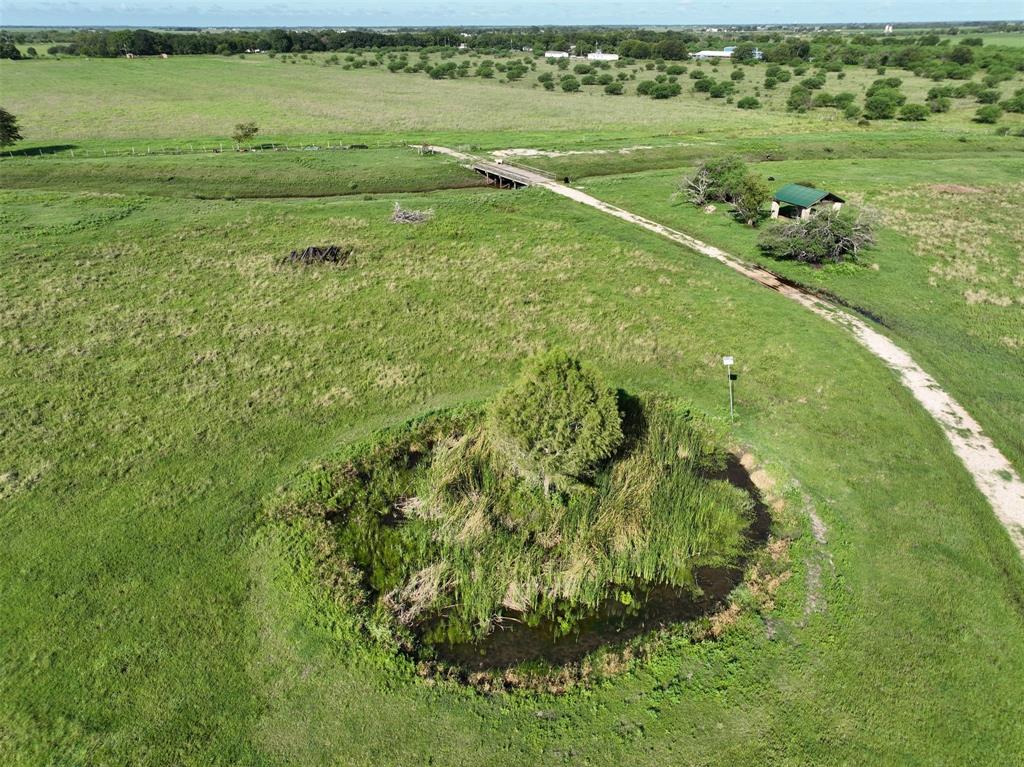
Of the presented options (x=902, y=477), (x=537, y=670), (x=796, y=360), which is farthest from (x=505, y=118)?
(x=537, y=670)

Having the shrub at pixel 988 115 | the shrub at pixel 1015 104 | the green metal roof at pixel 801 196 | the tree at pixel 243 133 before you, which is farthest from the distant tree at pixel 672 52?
the green metal roof at pixel 801 196

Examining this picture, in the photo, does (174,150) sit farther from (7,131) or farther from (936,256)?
(936,256)

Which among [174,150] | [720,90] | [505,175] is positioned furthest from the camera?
[720,90]

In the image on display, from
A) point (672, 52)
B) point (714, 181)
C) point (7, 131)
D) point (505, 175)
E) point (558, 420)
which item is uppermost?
point (672, 52)

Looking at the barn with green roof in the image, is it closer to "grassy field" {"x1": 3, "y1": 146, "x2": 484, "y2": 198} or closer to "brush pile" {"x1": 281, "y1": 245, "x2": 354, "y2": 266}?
"grassy field" {"x1": 3, "y1": 146, "x2": 484, "y2": 198}

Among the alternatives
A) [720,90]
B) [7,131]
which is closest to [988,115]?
[720,90]

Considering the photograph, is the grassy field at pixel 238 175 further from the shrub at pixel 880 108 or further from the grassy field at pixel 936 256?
the shrub at pixel 880 108
